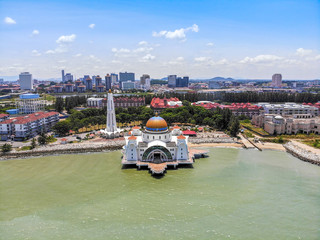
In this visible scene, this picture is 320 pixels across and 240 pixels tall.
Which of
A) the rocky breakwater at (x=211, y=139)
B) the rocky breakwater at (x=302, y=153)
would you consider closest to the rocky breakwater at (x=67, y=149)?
the rocky breakwater at (x=211, y=139)

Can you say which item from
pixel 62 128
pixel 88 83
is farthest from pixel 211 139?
pixel 88 83

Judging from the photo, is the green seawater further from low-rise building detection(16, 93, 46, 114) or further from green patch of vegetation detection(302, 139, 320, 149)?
low-rise building detection(16, 93, 46, 114)

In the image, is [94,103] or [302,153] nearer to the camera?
[302,153]

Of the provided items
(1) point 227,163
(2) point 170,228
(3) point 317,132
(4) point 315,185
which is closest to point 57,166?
(2) point 170,228

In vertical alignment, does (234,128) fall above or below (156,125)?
below

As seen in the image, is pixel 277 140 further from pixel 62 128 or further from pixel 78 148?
pixel 62 128

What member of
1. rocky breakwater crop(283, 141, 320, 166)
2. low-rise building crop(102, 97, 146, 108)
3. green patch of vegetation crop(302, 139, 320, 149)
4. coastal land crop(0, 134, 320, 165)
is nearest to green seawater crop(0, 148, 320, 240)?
rocky breakwater crop(283, 141, 320, 166)

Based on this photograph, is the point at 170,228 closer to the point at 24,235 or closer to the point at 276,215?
the point at 276,215

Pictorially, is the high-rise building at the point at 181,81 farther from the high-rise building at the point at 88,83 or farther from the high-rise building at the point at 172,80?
the high-rise building at the point at 88,83
